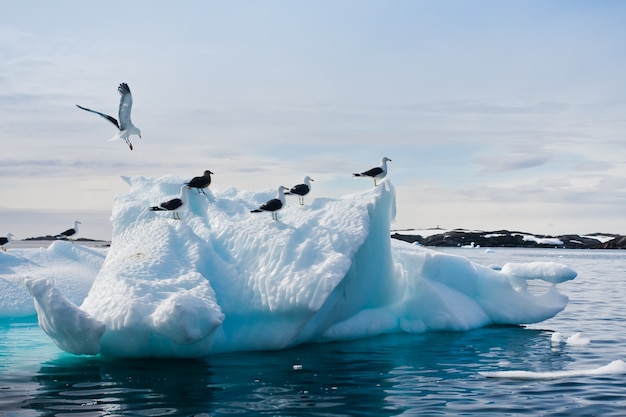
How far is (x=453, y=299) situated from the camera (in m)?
19.7

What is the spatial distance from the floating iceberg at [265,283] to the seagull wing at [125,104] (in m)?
1.81

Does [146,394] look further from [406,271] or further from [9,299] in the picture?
[9,299]

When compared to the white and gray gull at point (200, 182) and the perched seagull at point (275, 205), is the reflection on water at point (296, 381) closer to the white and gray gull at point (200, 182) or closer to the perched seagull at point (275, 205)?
the perched seagull at point (275, 205)

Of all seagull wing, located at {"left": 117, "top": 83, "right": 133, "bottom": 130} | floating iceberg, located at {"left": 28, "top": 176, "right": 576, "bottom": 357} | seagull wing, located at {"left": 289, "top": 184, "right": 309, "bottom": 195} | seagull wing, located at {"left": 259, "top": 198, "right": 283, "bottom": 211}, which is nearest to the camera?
floating iceberg, located at {"left": 28, "top": 176, "right": 576, "bottom": 357}

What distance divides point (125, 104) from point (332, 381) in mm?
10612

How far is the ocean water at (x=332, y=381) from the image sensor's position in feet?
35.9

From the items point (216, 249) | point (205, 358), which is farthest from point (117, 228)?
point (205, 358)

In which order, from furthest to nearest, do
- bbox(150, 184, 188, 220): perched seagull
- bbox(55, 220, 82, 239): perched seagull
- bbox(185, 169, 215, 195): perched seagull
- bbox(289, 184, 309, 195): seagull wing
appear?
bbox(55, 220, 82, 239): perched seagull, bbox(289, 184, 309, 195): seagull wing, bbox(185, 169, 215, 195): perched seagull, bbox(150, 184, 188, 220): perched seagull

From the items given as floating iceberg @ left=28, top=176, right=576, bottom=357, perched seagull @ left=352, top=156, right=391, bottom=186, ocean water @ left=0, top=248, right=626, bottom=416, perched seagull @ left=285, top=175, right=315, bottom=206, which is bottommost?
ocean water @ left=0, top=248, right=626, bottom=416

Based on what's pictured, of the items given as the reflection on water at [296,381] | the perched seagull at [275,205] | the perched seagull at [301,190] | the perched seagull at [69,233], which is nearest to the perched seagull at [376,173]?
the perched seagull at [301,190]

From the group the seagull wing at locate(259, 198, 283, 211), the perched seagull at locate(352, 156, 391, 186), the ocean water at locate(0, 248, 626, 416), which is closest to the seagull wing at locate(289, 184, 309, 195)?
the seagull wing at locate(259, 198, 283, 211)

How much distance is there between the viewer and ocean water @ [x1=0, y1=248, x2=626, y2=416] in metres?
10.9

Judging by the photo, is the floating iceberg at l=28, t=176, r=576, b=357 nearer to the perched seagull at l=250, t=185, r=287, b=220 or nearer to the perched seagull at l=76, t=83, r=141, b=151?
the perched seagull at l=250, t=185, r=287, b=220

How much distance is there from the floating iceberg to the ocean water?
1.86 ft
